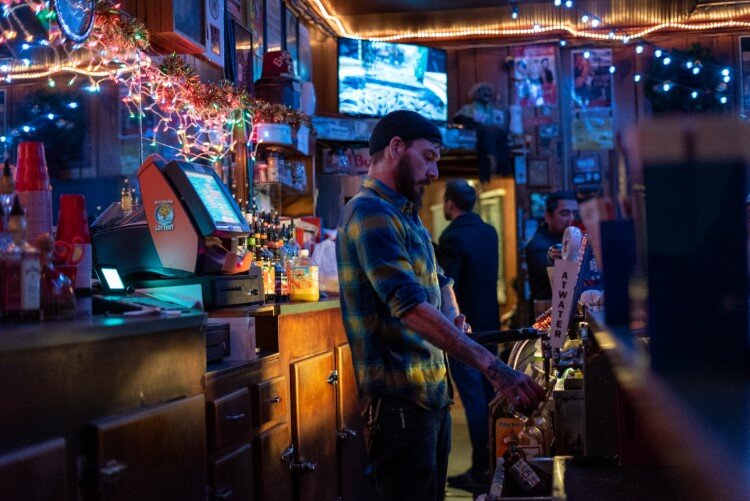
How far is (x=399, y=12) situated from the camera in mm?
8484

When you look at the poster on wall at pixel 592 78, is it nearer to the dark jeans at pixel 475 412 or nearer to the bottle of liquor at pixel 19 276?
the dark jeans at pixel 475 412

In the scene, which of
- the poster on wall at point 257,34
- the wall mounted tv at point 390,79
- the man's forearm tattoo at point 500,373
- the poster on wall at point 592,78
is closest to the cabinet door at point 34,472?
the man's forearm tattoo at point 500,373

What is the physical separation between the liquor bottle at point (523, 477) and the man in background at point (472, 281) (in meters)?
2.32

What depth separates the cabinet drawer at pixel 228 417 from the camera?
2598mm

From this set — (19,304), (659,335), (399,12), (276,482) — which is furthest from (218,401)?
(399,12)

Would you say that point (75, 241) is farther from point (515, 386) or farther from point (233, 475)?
point (515, 386)

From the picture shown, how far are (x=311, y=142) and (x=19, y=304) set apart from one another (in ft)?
15.3

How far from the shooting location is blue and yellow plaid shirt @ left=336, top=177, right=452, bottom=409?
2406mm

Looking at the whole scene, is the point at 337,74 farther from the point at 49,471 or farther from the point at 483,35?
the point at 49,471

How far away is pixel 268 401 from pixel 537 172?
609 centimetres

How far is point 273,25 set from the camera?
640 cm

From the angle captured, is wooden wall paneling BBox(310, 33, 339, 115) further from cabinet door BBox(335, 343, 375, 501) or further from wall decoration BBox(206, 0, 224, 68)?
cabinet door BBox(335, 343, 375, 501)

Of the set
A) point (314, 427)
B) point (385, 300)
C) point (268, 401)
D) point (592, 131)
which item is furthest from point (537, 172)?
point (385, 300)

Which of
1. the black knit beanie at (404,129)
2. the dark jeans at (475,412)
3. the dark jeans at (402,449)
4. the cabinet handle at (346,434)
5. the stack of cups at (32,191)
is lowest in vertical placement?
the dark jeans at (475,412)
